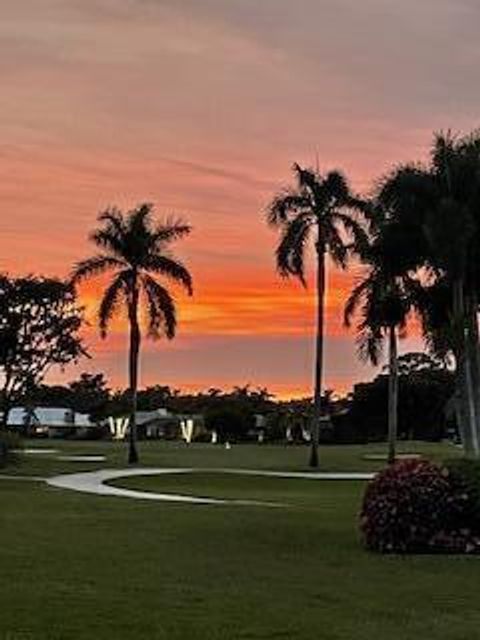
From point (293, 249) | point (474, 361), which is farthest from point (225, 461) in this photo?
point (474, 361)

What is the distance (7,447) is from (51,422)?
77743 mm

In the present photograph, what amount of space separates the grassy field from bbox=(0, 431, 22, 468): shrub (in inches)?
770

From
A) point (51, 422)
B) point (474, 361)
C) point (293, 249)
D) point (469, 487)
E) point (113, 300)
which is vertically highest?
point (293, 249)

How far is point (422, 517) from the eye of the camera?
58.4 feet

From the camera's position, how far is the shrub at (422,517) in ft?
58.1

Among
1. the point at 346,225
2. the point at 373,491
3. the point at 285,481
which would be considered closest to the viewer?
the point at 373,491

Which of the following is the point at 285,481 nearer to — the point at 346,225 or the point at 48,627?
the point at 346,225

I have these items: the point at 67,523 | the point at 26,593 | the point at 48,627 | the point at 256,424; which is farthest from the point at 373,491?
the point at 256,424

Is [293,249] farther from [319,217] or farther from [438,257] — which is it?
[438,257]

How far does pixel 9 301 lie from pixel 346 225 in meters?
33.1

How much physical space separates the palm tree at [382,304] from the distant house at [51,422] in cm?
5682

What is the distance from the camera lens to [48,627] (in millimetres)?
9984

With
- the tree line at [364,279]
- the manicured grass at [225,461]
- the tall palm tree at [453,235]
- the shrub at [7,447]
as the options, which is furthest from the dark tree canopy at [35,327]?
the tall palm tree at [453,235]

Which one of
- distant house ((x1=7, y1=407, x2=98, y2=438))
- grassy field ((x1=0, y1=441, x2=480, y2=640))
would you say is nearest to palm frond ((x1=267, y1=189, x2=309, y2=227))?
grassy field ((x1=0, y1=441, x2=480, y2=640))
